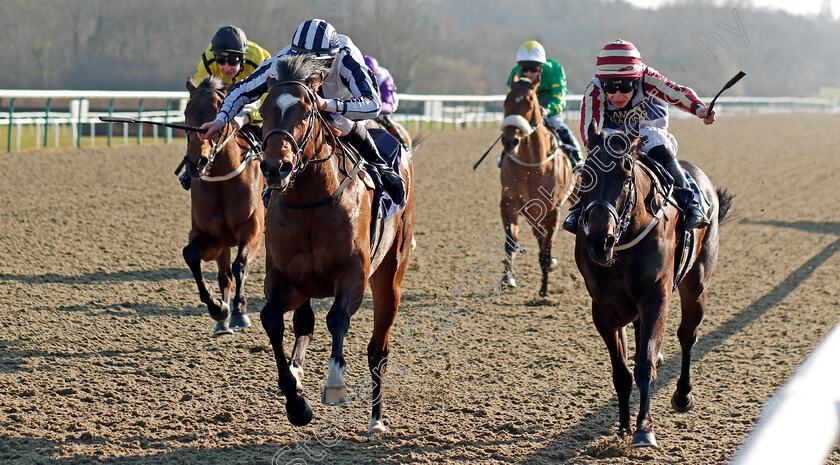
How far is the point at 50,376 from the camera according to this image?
485 cm

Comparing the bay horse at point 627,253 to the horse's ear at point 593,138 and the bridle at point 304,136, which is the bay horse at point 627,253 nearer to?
the horse's ear at point 593,138

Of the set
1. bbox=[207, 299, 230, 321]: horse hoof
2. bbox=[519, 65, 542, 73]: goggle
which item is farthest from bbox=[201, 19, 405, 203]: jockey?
bbox=[519, 65, 542, 73]: goggle

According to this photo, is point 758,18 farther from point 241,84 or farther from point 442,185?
point 241,84

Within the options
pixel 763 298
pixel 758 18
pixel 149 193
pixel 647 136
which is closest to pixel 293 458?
pixel 647 136

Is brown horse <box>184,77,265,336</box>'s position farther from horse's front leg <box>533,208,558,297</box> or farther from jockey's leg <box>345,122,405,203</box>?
horse's front leg <box>533,208,558,297</box>

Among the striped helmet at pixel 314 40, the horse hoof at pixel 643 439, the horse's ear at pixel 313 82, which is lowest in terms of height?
the horse hoof at pixel 643 439

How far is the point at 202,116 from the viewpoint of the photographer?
546cm

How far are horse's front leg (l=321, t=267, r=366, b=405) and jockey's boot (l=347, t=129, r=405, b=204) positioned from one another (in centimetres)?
65

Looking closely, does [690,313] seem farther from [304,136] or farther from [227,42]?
[227,42]

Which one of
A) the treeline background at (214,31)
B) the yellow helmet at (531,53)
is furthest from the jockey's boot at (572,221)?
the treeline background at (214,31)

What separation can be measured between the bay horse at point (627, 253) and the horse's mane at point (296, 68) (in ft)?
4.31

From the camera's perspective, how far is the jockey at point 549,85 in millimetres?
8055

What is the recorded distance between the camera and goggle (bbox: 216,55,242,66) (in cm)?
613

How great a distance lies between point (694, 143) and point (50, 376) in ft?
67.0
